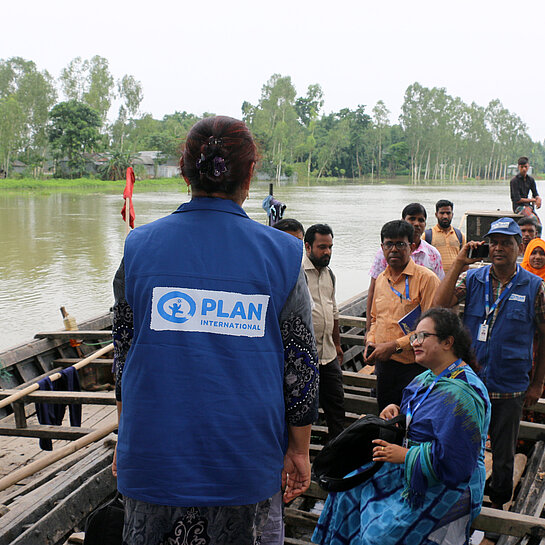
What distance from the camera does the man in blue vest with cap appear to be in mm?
2703

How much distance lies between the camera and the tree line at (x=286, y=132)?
4212 cm

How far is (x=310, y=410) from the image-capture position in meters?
1.37

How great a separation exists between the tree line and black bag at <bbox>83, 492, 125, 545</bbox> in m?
42.6

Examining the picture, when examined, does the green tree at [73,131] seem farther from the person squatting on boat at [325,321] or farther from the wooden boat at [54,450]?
the person squatting on boat at [325,321]

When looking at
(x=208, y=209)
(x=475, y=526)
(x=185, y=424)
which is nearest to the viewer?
(x=185, y=424)

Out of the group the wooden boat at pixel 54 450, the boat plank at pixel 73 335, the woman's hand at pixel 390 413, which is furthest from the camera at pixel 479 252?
the boat plank at pixel 73 335

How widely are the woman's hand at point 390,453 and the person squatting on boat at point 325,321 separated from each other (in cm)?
133

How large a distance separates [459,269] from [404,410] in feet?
3.23

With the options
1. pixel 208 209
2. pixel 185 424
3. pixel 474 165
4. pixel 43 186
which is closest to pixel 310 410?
pixel 185 424

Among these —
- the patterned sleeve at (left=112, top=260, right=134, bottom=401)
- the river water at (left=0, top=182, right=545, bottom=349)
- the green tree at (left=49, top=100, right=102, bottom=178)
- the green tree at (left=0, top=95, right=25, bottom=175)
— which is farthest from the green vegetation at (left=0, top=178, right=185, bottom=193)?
the patterned sleeve at (left=112, top=260, right=134, bottom=401)

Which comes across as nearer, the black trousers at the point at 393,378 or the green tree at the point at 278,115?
the black trousers at the point at 393,378

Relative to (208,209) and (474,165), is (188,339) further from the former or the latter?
(474,165)

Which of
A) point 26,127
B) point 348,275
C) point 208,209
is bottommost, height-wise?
point 348,275

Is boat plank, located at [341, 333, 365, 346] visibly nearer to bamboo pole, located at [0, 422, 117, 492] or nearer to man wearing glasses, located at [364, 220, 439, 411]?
man wearing glasses, located at [364, 220, 439, 411]
